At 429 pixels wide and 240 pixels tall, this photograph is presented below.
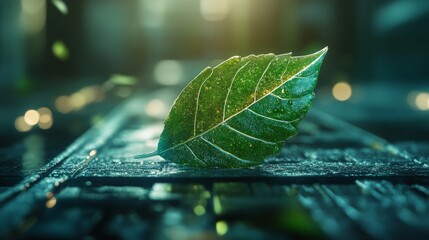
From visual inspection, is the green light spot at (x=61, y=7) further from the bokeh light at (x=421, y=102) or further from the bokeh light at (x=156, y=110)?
the bokeh light at (x=421, y=102)

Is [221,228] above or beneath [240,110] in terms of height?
beneath

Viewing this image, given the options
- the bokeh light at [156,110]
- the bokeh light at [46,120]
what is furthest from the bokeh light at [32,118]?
the bokeh light at [156,110]

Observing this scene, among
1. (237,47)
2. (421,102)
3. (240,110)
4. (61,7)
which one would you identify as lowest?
(421,102)

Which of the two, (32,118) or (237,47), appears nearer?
(32,118)

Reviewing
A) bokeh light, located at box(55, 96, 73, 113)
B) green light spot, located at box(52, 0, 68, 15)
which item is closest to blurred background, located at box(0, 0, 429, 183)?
bokeh light, located at box(55, 96, 73, 113)

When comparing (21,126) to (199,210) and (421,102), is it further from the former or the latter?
(421,102)

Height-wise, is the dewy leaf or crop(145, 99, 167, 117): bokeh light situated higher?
the dewy leaf

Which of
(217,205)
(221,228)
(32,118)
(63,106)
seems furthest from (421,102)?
(221,228)

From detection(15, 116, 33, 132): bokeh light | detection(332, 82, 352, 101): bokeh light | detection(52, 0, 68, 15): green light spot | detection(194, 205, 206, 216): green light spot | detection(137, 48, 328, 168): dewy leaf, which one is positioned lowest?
detection(332, 82, 352, 101): bokeh light

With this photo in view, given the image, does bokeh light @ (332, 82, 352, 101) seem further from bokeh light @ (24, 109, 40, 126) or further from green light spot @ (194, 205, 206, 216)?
green light spot @ (194, 205, 206, 216)

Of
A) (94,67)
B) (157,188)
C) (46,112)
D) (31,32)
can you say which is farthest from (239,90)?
(31,32)
